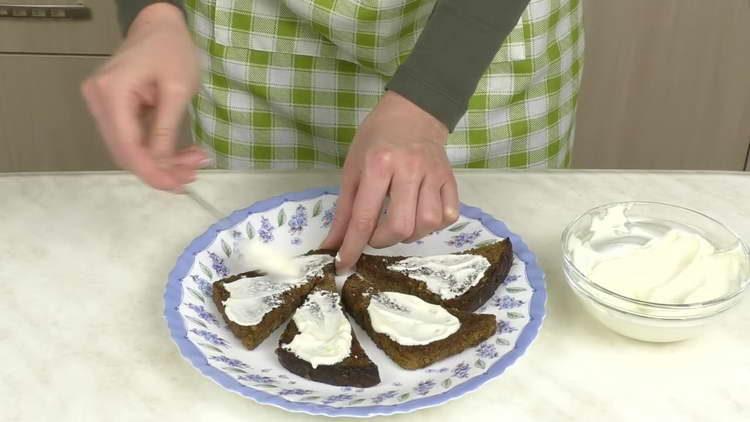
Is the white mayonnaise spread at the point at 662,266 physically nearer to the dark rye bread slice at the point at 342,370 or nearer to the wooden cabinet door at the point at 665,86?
the dark rye bread slice at the point at 342,370

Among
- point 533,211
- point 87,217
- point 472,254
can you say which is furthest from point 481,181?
point 87,217

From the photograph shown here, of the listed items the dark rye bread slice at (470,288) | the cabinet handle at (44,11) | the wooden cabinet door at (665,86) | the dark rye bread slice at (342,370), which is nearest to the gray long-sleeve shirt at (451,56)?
the dark rye bread slice at (470,288)

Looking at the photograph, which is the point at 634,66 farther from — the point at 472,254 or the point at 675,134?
the point at 472,254

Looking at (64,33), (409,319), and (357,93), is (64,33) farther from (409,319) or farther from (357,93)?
(409,319)

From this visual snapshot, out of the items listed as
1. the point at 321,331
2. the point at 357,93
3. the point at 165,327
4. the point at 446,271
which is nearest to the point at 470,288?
the point at 446,271

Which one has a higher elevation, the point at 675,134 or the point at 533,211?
the point at 533,211
